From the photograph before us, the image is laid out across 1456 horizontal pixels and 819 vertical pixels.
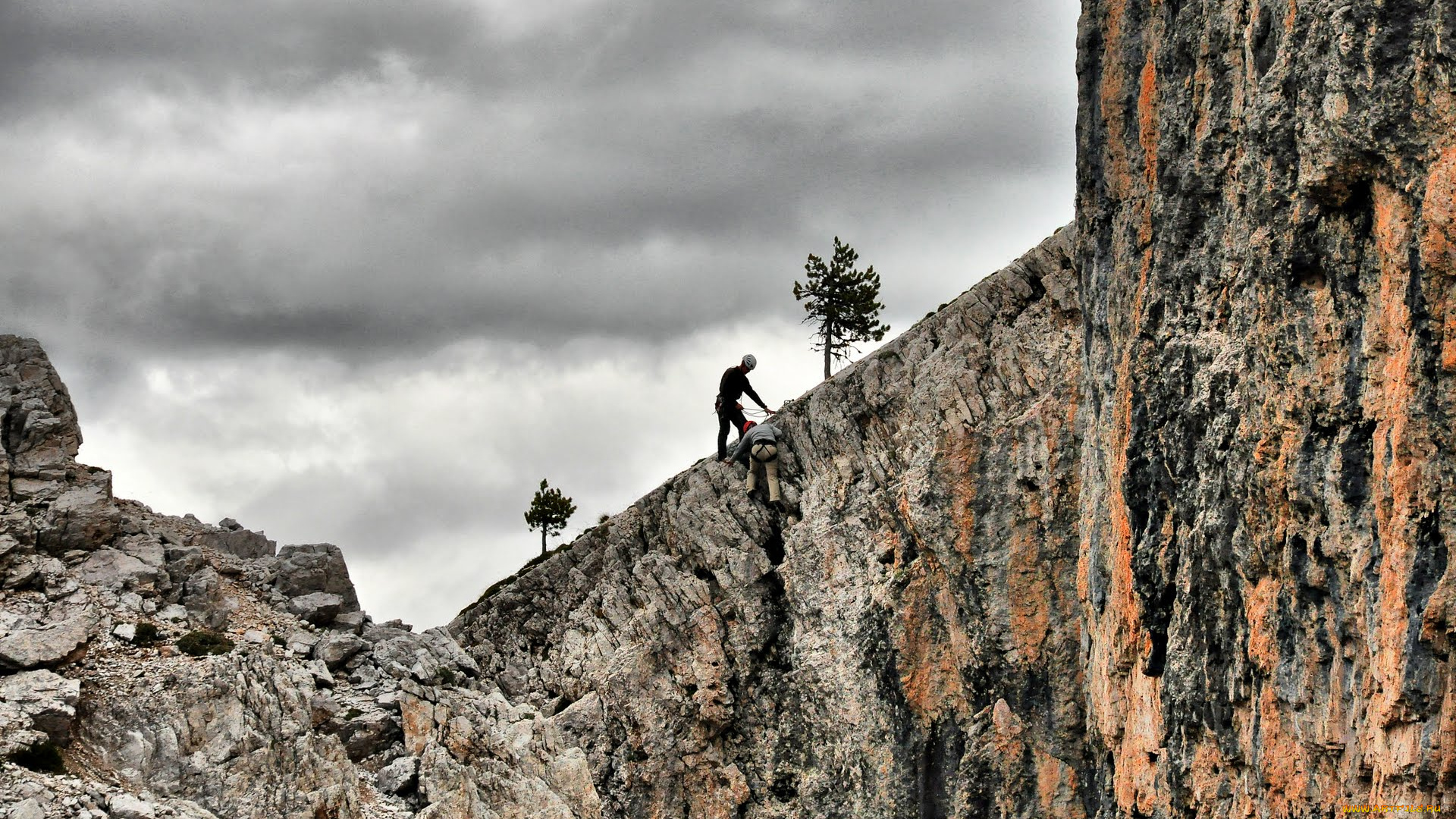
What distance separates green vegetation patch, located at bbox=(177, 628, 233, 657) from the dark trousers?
1485 cm

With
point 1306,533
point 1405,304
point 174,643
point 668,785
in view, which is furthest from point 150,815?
point 1405,304

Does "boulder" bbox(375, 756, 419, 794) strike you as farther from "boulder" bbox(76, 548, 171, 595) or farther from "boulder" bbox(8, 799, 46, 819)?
"boulder" bbox(76, 548, 171, 595)

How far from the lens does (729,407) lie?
3350 cm

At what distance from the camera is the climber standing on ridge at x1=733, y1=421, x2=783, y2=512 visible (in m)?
31.9

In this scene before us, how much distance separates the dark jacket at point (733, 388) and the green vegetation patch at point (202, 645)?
15355 mm

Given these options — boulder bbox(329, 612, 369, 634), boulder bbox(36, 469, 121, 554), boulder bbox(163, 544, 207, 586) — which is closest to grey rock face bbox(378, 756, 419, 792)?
boulder bbox(329, 612, 369, 634)

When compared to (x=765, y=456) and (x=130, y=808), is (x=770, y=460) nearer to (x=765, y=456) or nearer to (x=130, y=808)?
(x=765, y=456)

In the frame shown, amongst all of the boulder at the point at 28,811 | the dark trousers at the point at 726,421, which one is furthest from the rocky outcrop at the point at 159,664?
the dark trousers at the point at 726,421

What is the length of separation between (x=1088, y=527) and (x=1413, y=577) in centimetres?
1248

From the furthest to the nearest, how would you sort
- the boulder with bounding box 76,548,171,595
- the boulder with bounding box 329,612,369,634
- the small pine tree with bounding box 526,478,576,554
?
the small pine tree with bounding box 526,478,576,554 → the boulder with bounding box 329,612,369,634 → the boulder with bounding box 76,548,171,595

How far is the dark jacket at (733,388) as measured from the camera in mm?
32969

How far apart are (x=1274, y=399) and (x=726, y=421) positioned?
20758mm

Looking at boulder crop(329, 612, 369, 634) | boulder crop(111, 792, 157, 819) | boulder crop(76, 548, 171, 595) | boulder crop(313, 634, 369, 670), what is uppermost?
boulder crop(76, 548, 171, 595)

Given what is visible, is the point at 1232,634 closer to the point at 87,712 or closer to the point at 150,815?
the point at 150,815
